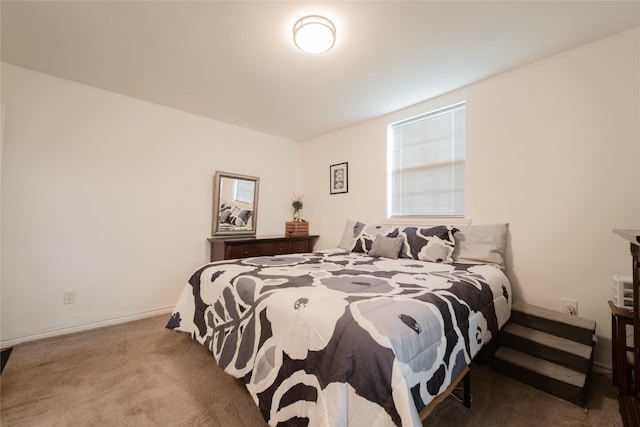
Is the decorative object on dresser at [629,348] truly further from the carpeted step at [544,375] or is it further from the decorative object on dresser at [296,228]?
the decorative object on dresser at [296,228]

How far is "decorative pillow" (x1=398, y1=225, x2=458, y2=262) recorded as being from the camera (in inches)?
89.0

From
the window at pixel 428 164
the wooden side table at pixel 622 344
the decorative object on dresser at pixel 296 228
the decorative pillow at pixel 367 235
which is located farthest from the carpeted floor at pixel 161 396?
the decorative object on dresser at pixel 296 228

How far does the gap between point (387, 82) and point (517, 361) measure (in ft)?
8.06

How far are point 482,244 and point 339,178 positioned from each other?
205 cm

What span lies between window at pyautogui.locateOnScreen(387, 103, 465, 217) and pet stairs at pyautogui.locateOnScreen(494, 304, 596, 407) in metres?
1.11

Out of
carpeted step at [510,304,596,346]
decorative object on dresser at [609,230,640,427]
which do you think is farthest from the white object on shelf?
carpeted step at [510,304,596,346]

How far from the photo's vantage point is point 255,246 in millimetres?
3232

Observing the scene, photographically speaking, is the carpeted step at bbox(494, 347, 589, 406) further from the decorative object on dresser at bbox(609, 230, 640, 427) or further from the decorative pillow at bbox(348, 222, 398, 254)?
the decorative pillow at bbox(348, 222, 398, 254)

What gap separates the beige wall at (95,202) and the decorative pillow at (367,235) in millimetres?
1938

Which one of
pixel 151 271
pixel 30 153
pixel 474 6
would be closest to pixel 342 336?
pixel 474 6

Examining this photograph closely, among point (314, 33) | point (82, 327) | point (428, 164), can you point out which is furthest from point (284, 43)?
point (82, 327)

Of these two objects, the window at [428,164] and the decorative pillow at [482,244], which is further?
the window at [428,164]

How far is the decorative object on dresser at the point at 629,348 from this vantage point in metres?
1.12

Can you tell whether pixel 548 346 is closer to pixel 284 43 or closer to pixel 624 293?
pixel 624 293
